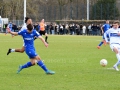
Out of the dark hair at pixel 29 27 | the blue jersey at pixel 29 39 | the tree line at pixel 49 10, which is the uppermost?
the tree line at pixel 49 10

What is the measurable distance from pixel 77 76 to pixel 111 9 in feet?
171

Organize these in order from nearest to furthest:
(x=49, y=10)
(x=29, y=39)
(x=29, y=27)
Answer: (x=29, y=27) → (x=29, y=39) → (x=49, y=10)

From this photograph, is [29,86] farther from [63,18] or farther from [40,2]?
[40,2]

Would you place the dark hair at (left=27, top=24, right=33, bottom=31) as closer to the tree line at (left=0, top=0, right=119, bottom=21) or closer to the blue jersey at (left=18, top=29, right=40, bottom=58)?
the blue jersey at (left=18, top=29, right=40, bottom=58)

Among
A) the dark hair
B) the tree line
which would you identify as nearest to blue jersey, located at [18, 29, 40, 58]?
the dark hair

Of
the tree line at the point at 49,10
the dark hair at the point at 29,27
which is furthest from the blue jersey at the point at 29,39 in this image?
the tree line at the point at 49,10

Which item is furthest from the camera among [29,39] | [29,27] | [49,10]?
[49,10]

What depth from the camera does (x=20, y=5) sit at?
8394 centimetres

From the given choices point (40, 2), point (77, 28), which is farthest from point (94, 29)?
point (40, 2)

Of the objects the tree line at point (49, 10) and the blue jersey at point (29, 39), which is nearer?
the blue jersey at point (29, 39)

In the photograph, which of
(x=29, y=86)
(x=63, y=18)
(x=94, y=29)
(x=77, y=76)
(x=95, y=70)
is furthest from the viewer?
(x=63, y=18)

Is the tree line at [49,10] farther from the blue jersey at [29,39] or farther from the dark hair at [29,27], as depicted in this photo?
the dark hair at [29,27]

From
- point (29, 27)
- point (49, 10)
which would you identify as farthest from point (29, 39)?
point (49, 10)

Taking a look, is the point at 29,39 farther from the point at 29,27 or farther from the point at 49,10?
the point at 49,10
